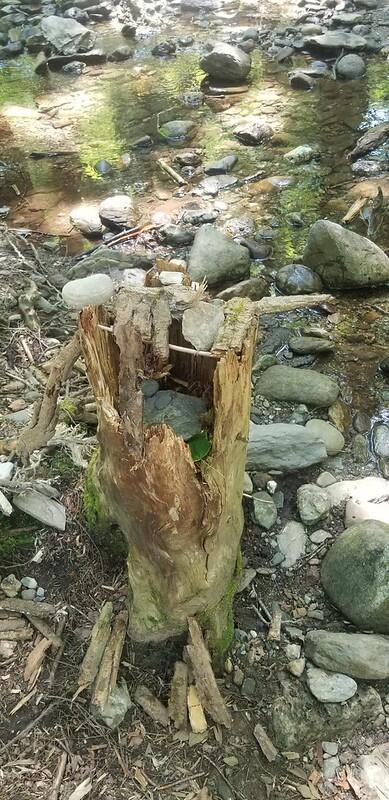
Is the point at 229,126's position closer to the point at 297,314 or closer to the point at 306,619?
the point at 297,314

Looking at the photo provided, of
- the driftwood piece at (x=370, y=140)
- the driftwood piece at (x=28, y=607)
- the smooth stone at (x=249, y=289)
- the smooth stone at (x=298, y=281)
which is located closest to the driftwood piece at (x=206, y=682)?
the driftwood piece at (x=28, y=607)

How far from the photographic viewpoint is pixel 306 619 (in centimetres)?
299

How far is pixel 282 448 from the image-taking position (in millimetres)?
3645

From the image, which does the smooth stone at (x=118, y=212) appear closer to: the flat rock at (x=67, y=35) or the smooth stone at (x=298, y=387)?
the smooth stone at (x=298, y=387)

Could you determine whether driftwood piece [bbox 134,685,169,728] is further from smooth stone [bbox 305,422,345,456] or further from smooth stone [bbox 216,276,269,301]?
smooth stone [bbox 216,276,269,301]

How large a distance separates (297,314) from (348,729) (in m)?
3.43

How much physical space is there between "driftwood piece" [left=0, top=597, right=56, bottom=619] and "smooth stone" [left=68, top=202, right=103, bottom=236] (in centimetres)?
453

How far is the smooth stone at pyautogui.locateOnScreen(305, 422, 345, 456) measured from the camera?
12.8ft

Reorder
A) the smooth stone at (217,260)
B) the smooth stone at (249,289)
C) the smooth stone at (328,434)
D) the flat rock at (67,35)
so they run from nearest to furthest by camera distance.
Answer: the smooth stone at (328,434) < the smooth stone at (249,289) < the smooth stone at (217,260) < the flat rock at (67,35)

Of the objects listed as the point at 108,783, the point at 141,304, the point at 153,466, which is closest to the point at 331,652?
the point at 108,783

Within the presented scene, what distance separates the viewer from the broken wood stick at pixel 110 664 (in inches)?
99.0

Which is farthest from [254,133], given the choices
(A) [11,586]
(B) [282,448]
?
(A) [11,586]

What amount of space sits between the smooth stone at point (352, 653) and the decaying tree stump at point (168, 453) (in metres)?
0.45

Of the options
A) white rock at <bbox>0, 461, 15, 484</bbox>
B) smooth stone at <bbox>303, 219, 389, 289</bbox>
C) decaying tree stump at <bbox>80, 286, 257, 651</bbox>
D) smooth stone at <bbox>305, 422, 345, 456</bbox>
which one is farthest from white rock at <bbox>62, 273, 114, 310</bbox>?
smooth stone at <bbox>303, 219, 389, 289</bbox>
